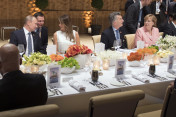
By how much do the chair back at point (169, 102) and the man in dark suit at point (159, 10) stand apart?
5.53 metres

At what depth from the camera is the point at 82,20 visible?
13.4 metres

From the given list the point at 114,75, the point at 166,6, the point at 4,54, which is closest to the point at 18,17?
the point at 166,6

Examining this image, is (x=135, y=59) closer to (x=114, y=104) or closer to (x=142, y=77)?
(x=142, y=77)

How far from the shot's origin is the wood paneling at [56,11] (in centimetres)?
1188

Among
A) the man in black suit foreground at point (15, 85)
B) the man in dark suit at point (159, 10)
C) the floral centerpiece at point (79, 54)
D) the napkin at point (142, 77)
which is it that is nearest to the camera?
the man in black suit foreground at point (15, 85)

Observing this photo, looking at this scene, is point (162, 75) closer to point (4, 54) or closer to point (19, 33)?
point (4, 54)

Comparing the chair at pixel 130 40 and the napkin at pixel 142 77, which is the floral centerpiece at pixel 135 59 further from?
the chair at pixel 130 40

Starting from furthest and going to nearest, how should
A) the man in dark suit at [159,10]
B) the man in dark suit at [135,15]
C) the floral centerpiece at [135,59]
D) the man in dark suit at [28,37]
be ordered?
the man in dark suit at [159,10], the man in dark suit at [135,15], the man in dark suit at [28,37], the floral centerpiece at [135,59]

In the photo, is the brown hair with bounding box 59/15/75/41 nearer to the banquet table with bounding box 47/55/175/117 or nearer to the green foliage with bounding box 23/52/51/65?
the banquet table with bounding box 47/55/175/117

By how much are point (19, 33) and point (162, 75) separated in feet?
8.60

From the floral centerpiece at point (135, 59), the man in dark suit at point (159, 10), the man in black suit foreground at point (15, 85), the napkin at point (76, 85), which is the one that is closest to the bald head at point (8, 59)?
Result: the man in black suit foreground at point (15, 85)

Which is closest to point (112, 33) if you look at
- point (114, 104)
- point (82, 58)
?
point (82, 58)

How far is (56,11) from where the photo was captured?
12773 millimetres

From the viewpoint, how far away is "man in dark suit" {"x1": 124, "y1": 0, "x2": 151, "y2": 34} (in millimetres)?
6934
